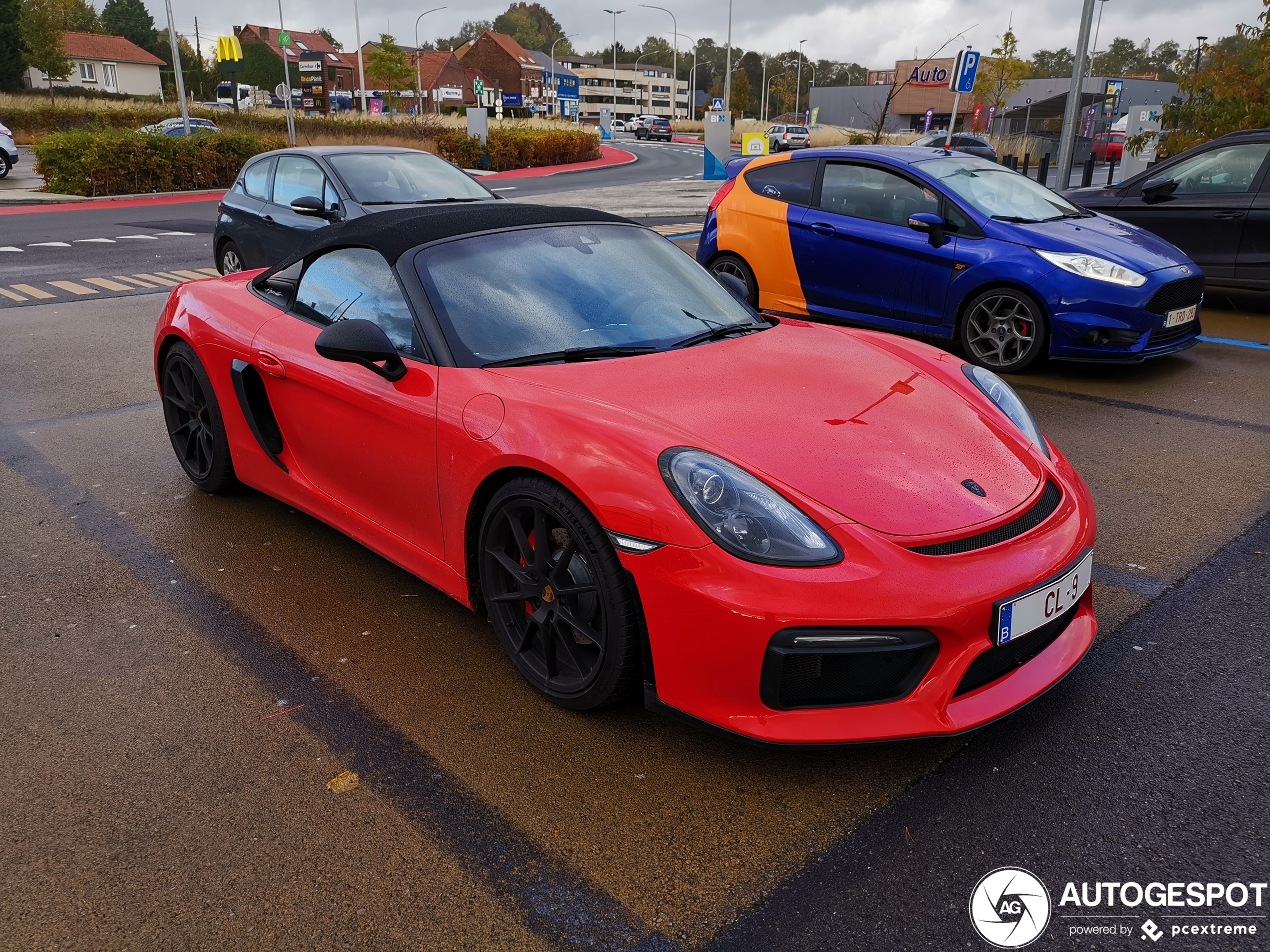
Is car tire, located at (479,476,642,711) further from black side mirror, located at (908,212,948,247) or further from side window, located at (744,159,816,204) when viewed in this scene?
side window, located at (744,159,816,204)

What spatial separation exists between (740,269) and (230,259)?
5.37 m

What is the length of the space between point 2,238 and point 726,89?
31188mm

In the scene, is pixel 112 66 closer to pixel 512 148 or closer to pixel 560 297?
pixel 512 148

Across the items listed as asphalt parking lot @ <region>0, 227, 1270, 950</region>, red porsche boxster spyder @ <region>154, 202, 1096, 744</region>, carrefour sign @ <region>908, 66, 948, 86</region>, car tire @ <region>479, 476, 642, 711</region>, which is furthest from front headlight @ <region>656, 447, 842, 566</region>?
carrefour sign @ <region>908, 66, 948, 86</region>

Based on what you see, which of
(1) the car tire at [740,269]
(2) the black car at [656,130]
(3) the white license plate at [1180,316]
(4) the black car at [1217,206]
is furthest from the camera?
(2) the black car at [656,130]

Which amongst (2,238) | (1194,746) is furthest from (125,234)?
(1194,746)

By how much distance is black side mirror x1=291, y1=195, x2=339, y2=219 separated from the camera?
28.7 ft

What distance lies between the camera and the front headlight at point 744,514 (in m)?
2.46

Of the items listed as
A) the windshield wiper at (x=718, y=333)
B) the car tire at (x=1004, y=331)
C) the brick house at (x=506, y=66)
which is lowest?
the car tire at (x=1004, y=331)

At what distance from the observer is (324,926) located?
84.7 inches

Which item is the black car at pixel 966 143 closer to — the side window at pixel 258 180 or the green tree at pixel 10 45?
A: the side window at pixel 258 180

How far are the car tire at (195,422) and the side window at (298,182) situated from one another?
4.60 meters

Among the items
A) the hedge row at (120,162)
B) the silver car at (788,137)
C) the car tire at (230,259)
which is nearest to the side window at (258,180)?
the car tire at (230,259)

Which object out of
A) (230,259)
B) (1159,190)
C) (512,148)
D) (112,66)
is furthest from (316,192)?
(112,66)
